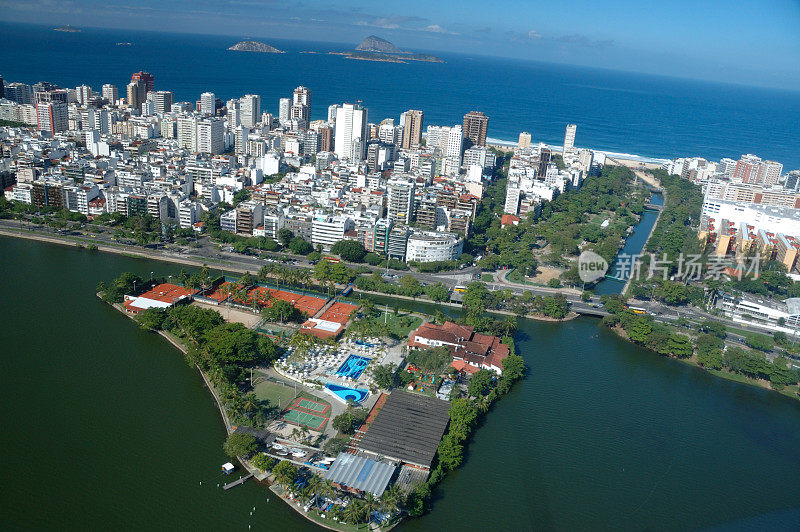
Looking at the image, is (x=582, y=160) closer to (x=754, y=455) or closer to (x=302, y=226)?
(x=302, y=226)

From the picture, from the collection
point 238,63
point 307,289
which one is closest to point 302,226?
point 307,289

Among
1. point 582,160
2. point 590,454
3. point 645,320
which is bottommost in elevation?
point 590,454

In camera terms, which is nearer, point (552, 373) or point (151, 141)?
point (552, 373)

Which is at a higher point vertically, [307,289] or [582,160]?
[582,160]

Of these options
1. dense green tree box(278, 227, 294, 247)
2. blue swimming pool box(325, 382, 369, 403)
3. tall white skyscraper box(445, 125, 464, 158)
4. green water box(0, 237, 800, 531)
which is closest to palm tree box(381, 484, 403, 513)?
green water box(0, 237, 800, 531)

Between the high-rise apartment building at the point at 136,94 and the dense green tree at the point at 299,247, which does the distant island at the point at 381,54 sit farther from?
the dense green tree at the point at 299,247

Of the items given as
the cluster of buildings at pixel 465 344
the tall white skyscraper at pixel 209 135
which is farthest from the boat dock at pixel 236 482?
the tall white skyscraper at pixel 209 135

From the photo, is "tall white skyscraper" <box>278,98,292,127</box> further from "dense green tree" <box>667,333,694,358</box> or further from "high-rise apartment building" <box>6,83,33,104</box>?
"dense green tree" <box>667,333,694,358</box>
